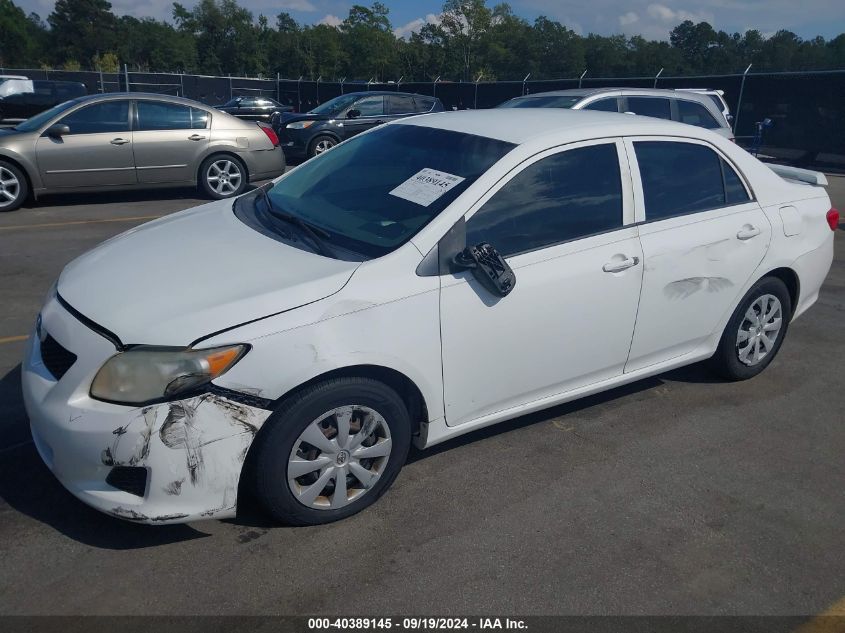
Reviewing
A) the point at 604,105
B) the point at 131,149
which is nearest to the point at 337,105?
the point at 131,149

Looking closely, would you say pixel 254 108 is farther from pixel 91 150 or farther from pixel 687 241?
pixel 687 241

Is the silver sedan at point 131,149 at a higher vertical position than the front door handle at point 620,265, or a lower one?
higher

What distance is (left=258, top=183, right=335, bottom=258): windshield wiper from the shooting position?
3490 millimetres

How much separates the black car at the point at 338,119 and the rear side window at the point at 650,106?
5.91 metres

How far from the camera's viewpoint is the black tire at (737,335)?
467 cm

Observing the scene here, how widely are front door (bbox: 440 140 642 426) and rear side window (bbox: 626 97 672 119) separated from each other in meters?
7.51

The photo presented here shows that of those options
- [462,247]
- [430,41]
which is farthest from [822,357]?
[430,41]

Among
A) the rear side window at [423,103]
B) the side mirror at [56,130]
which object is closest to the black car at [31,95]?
the rear side window at [423,103]

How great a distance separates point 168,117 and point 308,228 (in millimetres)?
7818

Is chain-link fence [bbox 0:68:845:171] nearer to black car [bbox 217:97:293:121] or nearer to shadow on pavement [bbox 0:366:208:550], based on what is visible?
black car [bbox 217:97:293:121]

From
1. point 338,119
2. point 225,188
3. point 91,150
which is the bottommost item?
point 225,188

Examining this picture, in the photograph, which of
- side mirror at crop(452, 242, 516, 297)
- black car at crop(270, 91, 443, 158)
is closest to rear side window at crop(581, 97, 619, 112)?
black car at crop(270, 91, 443, 158)

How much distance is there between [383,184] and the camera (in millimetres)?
3971

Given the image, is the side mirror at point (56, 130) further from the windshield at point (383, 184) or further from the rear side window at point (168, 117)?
the windshield at point (383, 184)
